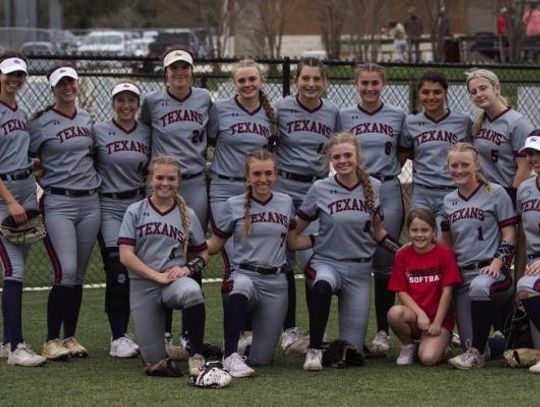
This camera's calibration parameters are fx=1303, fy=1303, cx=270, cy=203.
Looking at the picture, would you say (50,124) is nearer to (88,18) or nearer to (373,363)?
(373,363)

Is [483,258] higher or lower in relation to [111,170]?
lower

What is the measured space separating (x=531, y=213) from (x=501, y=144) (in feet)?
2.15

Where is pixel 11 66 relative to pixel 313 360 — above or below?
above

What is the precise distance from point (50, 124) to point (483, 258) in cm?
259

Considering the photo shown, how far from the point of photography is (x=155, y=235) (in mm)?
7066

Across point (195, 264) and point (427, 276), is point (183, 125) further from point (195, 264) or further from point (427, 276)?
point (427, 276)

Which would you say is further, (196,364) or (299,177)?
(299,177)

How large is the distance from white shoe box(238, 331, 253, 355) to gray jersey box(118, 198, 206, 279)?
73 centimetres

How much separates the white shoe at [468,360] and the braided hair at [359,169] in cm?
95

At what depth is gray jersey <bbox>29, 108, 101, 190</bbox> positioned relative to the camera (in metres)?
7.47

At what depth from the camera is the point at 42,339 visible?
324 inches

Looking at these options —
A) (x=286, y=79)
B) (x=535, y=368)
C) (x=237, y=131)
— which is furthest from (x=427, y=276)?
(x=286, y=79)

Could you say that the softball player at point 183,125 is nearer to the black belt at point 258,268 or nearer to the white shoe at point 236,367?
the black belt at point 258,268

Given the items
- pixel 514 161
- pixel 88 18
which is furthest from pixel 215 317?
pixel 88 18
